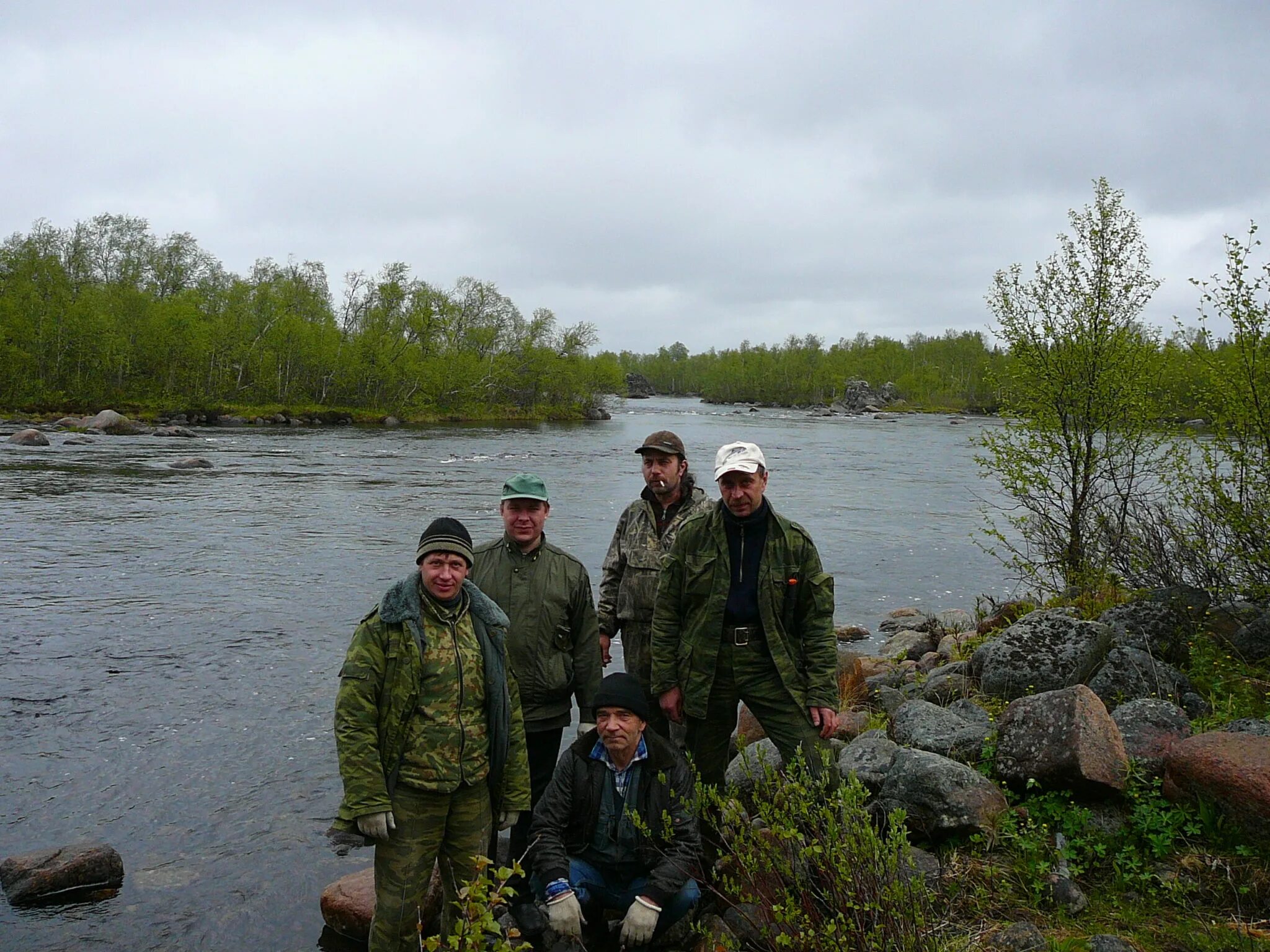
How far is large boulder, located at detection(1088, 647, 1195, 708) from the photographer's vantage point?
6.23 metres

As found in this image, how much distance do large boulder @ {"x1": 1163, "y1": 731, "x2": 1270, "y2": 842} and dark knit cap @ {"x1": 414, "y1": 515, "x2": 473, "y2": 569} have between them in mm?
3859

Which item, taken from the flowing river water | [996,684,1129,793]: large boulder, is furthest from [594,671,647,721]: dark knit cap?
the flowing river water

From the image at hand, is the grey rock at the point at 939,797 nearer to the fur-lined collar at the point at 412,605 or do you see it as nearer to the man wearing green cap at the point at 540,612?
the man wearing green cap at the point at 540,612

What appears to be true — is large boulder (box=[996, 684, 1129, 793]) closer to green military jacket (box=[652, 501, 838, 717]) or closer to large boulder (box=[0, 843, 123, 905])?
green military jacket (box=[652, 501, 838, 717])

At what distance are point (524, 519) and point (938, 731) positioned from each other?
318 cm

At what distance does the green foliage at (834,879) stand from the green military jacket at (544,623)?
4.56ft

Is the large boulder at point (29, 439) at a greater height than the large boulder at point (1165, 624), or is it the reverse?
the large boulder at point (1165, 624)

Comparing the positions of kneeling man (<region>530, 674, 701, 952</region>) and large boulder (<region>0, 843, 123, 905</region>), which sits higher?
kneeling man (<region>530, 674, 701, 952</region>)

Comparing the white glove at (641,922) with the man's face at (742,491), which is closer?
the white glove at (641,922)

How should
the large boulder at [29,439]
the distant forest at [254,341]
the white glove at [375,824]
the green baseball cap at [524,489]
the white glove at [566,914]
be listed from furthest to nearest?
the distant forest at [254,341] → the large boulder at [29,439] → the green baseball cap at [524,489] → the white glove at [566,914] → the white glove at [375,824]

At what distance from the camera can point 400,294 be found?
74938 mm

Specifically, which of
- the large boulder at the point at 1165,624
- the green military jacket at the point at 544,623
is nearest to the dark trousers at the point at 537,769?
the green military jacket at the point at 544,623

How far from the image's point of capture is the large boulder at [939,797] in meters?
Result: 4.82

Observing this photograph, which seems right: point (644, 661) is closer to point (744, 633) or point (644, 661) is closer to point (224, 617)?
point (744, 633)
